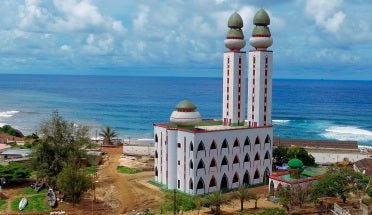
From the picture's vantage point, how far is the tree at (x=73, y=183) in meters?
35.9

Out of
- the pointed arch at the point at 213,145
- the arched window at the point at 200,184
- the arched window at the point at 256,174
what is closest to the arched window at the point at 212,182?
the arched window at the point at 200,184

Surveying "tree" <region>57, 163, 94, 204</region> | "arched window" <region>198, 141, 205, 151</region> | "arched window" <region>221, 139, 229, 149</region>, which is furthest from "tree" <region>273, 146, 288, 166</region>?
"tree" <region>57, 163, 94, 204</region>

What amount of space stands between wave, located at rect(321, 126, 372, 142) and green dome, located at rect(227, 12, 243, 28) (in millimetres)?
46064

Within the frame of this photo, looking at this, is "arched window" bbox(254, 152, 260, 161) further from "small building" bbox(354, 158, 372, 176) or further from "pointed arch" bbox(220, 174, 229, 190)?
"small building" bbox(354, 158, 372, 176)

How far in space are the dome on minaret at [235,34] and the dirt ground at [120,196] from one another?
47.7ft

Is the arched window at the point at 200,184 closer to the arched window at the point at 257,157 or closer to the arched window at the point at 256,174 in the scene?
the arched window at the point at 256,174

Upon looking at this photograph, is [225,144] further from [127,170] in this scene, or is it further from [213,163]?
[127,170]

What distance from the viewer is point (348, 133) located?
88.0m

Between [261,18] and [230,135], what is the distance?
12329 mm

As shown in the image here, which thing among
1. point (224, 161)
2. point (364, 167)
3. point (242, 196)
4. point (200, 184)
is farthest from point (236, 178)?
point (364, 167)

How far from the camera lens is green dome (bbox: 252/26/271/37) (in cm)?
4388

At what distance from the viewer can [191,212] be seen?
3544cm

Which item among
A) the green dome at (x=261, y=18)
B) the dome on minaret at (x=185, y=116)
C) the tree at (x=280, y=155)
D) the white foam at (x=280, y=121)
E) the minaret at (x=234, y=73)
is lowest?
the tree at (x=280, y=155)

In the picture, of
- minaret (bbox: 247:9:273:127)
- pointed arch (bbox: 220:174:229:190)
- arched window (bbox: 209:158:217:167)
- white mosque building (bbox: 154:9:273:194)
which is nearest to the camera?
white mosque building (bbox: 154:9:273:194)
